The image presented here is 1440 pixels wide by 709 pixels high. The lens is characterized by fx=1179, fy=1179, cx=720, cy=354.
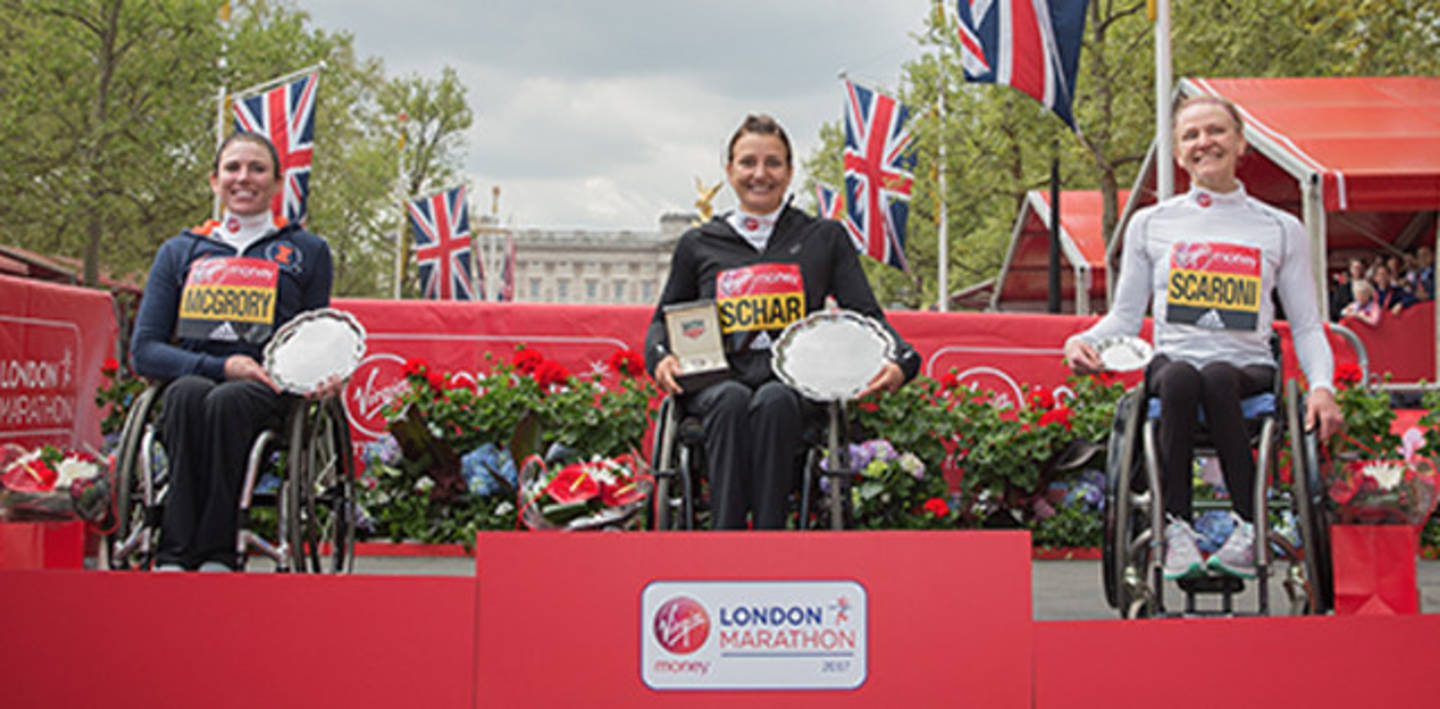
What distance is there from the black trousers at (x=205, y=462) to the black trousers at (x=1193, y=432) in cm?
254

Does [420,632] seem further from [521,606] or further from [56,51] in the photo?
[56,51]

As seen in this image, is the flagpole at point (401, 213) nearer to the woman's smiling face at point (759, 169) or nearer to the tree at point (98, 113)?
the tree at point (98, 113)

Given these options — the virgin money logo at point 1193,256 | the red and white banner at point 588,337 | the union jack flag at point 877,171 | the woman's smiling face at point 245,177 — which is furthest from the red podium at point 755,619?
the union jack flag at point 877,171

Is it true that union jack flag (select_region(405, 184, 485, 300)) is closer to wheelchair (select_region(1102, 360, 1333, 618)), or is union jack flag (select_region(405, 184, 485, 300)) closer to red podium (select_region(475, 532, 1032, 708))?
wheelchair (select_region(1102, 360, 1333, 618))

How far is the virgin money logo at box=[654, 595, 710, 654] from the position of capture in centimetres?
189

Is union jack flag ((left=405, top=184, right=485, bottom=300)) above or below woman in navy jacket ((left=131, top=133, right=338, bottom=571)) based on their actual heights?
above

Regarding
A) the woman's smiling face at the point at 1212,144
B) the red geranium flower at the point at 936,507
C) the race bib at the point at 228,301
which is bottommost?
the red geranium flower at the point at 936,507

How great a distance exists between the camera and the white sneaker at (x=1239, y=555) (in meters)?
3.01

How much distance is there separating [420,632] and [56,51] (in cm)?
2571

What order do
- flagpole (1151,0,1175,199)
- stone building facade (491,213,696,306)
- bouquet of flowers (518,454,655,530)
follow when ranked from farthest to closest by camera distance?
stone building facade (491,213,696,306) → flagpole (1151,0,1175,199) → bouquet of flowers (518,454,655,530)

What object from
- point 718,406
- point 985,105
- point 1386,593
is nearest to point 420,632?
point 718,406

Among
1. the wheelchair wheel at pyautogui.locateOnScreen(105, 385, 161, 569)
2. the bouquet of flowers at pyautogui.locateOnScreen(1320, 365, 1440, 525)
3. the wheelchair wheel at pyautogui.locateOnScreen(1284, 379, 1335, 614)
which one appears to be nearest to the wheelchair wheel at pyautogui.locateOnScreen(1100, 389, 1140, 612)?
the wheelchair wheel at pyautogui.locateOnScreen(1284, 379, 1335, 614)

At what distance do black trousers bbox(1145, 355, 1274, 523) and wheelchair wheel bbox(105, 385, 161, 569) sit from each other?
111 inches

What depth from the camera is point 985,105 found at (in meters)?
21.1
